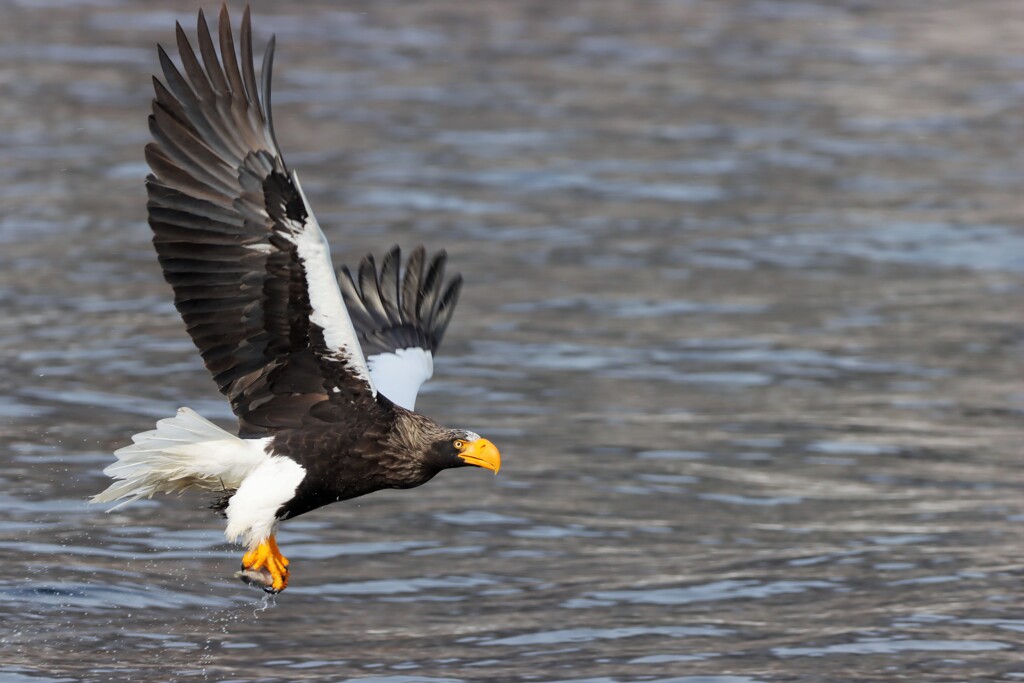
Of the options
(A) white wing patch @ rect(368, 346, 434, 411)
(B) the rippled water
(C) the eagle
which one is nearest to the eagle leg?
(C) the eagle

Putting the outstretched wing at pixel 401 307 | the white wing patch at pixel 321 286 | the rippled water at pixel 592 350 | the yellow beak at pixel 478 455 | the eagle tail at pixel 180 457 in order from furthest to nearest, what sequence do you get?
1. the outstretched wing at pixel 401 307
2. the rippled water at pixel 592 350
3. the yellow beak at pixel 478 455
4. the eagle tail at pixel 180 457
5. the white wing patch at pixel 321 286

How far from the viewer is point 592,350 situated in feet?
41.3

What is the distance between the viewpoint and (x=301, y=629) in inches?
344

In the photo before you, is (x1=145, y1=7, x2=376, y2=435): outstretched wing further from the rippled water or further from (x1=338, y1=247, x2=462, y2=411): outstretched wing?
the rippled water

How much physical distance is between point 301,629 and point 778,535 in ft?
8.50

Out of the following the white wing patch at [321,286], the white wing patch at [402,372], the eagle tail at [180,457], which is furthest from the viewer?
the white wing patch at [402,372]

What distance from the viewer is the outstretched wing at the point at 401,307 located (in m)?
8.93

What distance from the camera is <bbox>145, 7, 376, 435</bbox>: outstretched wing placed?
7.06 m

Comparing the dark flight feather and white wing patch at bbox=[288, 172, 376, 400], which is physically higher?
white wing patch at bbox=[288, 172, 376, 400]

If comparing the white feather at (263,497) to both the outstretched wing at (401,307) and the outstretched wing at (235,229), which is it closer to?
the outstretched wing at (235,229)

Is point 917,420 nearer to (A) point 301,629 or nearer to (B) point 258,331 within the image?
(A) point 301,629

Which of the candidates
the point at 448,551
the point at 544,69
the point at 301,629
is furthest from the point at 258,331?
the point at 544,69

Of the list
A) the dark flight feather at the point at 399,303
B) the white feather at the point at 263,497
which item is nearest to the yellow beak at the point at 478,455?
the white feather at the point at 263,497

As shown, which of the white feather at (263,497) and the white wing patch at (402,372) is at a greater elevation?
the white wing patch at (402,372)
